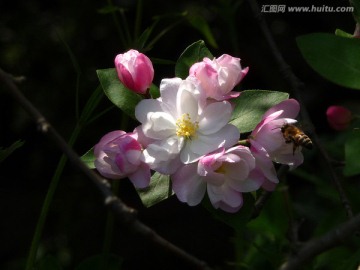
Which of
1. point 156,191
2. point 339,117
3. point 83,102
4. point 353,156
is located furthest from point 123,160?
point 83,102

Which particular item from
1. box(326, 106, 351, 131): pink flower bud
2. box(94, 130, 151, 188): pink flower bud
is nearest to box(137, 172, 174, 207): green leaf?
box(94, 130, 151, 188): pink flower bud

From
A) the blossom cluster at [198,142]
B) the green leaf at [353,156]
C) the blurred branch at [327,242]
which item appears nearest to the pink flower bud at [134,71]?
the blossom cluster at [198,142]

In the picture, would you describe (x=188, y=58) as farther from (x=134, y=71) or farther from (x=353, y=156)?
(x=353, y=156)

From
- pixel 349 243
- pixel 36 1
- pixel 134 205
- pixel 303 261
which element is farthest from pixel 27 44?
pixel 303 261

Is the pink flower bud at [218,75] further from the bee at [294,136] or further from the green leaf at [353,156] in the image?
the green leaf at [353,156]

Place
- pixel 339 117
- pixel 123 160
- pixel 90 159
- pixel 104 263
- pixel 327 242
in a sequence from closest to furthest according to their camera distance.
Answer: pixel 327 242, pixel 123 160, pixel 90 159, pixel 104 263, pixel 339 117
